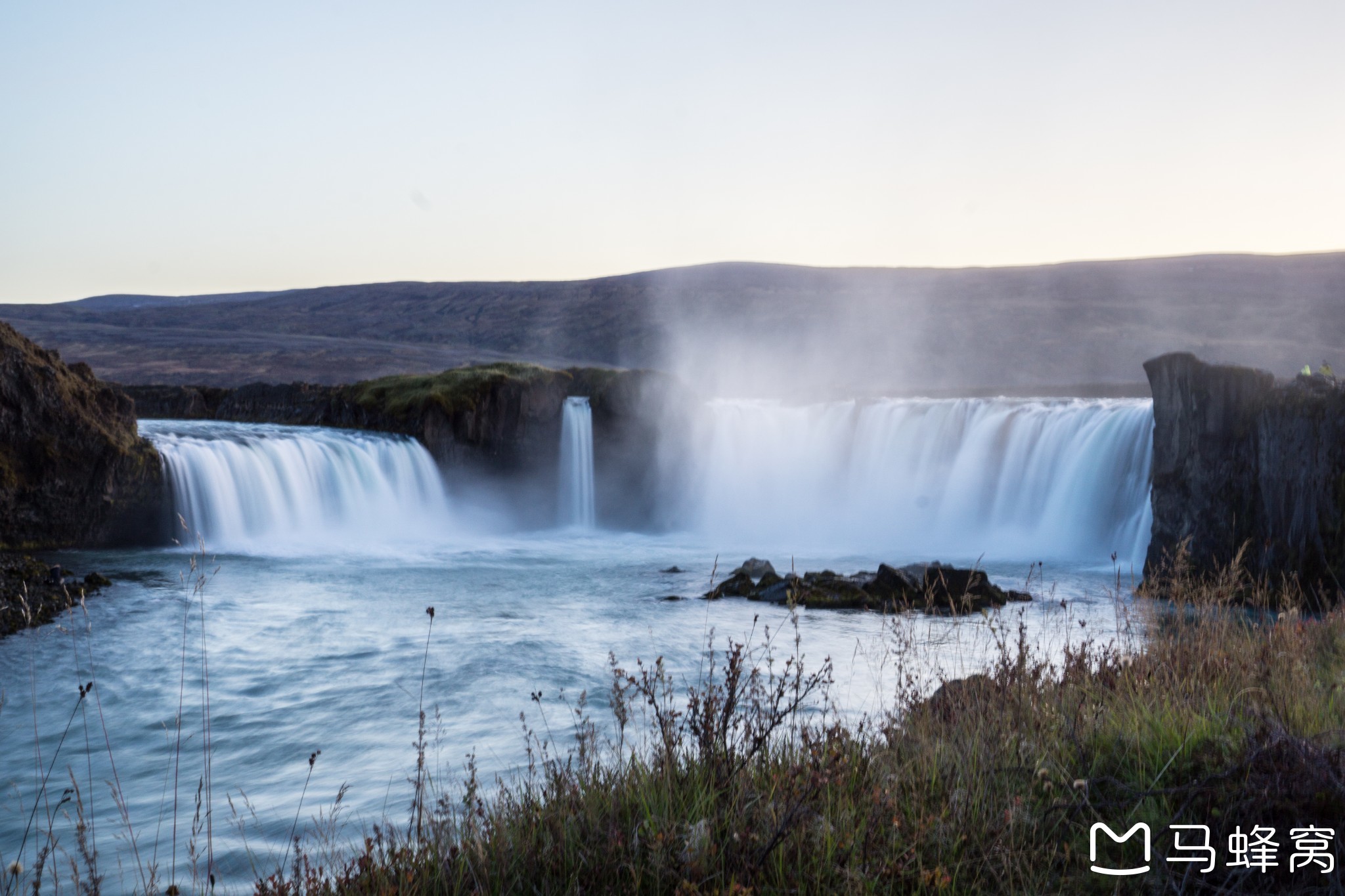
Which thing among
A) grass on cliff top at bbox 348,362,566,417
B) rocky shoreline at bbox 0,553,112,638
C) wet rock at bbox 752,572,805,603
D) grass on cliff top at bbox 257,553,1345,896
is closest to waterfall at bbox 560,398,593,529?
grass on cliff top at bbox 348,362,566,417

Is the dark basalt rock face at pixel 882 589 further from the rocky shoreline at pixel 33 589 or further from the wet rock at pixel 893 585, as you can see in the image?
the rocky shoreline at pixel 33 589

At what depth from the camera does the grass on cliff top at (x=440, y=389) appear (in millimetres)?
28266

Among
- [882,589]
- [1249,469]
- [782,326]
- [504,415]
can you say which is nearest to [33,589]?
[882,589]

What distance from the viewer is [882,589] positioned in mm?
15719

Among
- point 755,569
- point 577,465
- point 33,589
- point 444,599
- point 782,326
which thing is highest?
point 782,326

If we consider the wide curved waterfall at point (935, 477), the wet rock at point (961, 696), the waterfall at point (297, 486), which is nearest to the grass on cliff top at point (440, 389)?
the waterfall at point (297, 486)

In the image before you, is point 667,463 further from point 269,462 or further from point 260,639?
point 260,639

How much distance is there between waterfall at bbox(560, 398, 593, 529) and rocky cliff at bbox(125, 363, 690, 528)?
0.23 meters

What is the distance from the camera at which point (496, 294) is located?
368 feet

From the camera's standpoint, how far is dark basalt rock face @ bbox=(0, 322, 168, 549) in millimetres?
17594

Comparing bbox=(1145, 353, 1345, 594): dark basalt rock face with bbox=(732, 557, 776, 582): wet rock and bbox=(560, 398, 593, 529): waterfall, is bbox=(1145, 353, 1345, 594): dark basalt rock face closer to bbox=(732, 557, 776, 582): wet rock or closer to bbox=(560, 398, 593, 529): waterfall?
bbox=(732, 557, 776, 582): wet rock

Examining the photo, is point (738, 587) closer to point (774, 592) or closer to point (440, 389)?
point (774, 592)

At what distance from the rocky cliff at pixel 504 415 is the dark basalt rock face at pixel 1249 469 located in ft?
57.3

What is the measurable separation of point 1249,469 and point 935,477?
45.9ft
